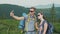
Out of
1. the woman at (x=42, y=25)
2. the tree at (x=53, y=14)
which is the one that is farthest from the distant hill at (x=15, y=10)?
the woman at (x=42, y=25)

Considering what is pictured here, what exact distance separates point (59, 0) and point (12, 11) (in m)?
1.37

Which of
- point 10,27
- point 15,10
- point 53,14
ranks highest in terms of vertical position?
point 15,10

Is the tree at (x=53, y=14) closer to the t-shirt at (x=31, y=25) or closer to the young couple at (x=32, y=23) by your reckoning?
the young couple at (x=32, y=23)

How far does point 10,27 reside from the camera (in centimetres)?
490

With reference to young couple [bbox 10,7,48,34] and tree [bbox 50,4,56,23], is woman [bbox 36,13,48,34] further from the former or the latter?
tree [bbox 50,4,56,23]

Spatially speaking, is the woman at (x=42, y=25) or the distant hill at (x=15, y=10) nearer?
the woman at (x=42, y=25)

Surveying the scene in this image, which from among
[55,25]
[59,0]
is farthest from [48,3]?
[55,25]

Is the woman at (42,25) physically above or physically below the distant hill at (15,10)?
below

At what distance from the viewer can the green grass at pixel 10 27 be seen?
483cm

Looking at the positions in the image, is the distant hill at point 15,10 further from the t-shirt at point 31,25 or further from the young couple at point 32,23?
the t-shirt at point 31,25

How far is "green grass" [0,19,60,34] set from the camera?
4.83 meters

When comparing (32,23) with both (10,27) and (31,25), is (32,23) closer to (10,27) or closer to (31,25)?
(31,25)

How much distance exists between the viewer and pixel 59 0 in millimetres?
4906

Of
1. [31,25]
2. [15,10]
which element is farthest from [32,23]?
[15,10]
